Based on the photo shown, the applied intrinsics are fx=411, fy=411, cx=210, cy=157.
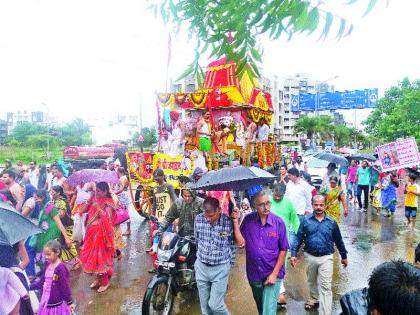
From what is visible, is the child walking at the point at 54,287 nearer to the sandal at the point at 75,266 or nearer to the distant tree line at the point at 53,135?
the sandal at the point at 75,266

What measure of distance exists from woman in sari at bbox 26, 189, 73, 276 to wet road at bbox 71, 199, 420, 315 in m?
0.72

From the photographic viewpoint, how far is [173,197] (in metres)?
6.98

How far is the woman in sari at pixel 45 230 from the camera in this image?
571 cm

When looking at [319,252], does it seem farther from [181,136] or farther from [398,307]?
[181,136]

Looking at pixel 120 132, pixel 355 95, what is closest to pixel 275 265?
pixel 355 95

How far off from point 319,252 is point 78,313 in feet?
9.99

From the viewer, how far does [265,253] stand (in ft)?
12.8

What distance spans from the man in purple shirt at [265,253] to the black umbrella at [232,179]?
0.81 feet

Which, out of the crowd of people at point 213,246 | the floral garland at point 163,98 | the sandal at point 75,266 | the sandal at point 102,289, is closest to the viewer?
the crowd of people at point 213,246

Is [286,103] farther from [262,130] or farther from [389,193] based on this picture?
[389,193]

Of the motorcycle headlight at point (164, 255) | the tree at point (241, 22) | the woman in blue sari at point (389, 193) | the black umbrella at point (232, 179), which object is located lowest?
the woman in blue sari at point (389, 193)

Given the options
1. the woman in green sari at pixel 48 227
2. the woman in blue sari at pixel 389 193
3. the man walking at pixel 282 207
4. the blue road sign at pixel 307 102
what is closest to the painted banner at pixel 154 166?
the woman in green sari at pixel 48 227

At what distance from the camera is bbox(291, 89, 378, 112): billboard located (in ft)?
95.9

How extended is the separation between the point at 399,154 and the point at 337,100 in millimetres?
21031
